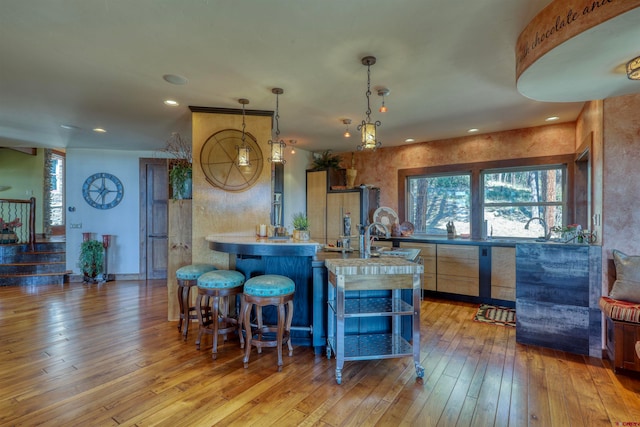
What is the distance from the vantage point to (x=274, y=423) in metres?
1.80

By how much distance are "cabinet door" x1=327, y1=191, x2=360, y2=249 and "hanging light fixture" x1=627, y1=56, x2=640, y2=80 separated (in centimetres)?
378

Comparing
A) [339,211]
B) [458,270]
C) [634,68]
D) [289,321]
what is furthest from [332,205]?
[634,68]

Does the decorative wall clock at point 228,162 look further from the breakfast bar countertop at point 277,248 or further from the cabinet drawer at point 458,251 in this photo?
the cabinet drawer at point 458,251

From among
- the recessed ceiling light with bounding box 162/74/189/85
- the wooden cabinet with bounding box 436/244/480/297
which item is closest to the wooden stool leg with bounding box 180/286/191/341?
the recessed ceiling light with bounding box 162/74/189/85

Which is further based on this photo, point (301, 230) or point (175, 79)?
point (301, 230)

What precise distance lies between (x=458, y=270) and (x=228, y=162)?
3.69 m

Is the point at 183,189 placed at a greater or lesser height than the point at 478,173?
lesser

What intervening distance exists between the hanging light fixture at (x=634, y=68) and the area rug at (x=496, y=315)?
2.75 metres

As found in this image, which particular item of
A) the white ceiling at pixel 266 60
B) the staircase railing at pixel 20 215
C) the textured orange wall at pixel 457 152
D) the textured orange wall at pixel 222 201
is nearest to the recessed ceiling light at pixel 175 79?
the white ceiling at pixel 266 60

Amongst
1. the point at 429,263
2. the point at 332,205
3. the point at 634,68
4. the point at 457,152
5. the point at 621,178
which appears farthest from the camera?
the point at 332,205

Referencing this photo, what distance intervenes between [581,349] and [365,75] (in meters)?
3.24

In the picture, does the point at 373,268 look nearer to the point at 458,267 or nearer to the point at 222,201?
the point at 222,201

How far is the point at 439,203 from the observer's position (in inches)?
207

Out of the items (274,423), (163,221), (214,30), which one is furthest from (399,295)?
(163,221)
